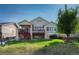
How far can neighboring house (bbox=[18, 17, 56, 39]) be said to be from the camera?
12731cm

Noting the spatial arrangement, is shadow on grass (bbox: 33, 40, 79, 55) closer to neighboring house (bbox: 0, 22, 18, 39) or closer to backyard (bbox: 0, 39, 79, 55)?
backyard (bbox: 0, 39, 79, 55)

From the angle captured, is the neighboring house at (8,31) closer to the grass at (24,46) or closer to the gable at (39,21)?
the grass at (24,46)

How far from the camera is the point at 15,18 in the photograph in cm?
12731

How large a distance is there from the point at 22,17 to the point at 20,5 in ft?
0.35

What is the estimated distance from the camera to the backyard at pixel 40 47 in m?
127

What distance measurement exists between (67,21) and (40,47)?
33 centimetres

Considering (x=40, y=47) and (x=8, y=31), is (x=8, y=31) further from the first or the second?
(x=40, y=47)

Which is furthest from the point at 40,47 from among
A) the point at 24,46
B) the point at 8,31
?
the point at 8,31

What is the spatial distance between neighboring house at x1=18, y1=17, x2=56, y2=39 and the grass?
0.15 feet

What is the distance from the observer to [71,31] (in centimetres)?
12731

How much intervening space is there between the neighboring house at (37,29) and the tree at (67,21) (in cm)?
6
